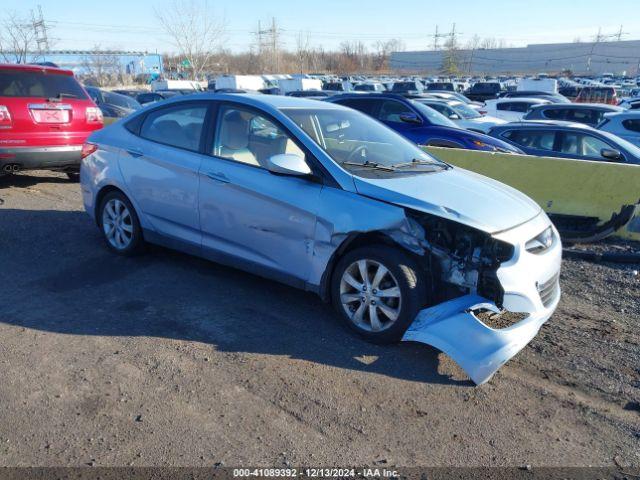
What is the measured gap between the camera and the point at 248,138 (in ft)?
15.2

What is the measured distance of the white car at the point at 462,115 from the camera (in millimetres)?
14470

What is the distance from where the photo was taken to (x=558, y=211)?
7.27 meters

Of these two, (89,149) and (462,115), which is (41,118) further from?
(462,115)

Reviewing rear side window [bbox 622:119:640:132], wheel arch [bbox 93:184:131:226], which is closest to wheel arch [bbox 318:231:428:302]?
wheel arch [bbox 93:184:131:226]

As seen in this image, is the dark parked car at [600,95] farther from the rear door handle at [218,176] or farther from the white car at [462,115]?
the rear door handle at [218,176]

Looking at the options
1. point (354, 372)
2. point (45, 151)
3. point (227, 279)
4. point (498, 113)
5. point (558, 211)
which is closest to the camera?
point (354, 372)

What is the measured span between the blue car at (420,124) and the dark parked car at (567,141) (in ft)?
1.57

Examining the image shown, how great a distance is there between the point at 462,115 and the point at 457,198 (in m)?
12.7

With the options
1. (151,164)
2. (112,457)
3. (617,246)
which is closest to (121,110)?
(151,164)

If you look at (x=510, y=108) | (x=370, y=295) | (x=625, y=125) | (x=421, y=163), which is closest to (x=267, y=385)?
(x=370, y=295)

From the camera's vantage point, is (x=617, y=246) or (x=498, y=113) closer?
(x=617, y=246)

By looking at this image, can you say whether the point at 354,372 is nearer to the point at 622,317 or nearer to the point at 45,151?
the point at 622,317

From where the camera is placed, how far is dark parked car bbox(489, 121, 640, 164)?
28.4 ft

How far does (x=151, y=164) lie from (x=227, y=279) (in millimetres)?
1298
